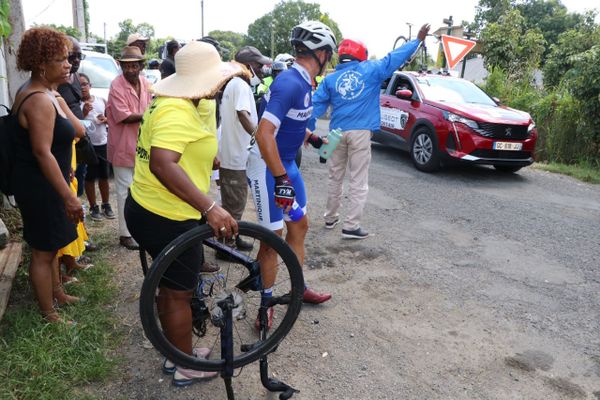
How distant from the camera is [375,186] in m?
7.41

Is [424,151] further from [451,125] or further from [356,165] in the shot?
[356,165]

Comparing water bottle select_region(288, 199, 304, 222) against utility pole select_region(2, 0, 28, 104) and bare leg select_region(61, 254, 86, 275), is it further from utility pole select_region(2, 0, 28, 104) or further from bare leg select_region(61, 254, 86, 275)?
utility pole select_region(2, 0, 28, 104)

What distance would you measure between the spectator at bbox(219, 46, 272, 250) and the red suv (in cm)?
457

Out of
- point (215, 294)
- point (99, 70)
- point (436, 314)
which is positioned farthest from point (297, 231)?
point (99, 70)

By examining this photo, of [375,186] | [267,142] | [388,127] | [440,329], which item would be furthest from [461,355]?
[388,127]

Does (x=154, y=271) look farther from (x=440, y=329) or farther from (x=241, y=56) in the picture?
(x=241, y=56)

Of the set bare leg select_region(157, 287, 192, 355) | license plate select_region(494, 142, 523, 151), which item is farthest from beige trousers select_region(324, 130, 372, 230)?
license plate select_region(494, 142, 523, 151)

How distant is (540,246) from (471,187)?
248 centimetres

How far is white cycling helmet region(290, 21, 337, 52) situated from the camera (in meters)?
2.98

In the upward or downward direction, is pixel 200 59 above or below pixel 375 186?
above

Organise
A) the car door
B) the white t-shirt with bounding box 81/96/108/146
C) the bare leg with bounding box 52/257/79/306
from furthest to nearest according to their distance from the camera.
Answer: the car door → the white t-shirt with bounding box 81/96/108/146 → the bare leg with bounding box 52/257/79/306

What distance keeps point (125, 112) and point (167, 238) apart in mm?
2247

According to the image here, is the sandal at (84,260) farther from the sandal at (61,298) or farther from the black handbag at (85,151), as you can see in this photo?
the black handbag at (85,151)

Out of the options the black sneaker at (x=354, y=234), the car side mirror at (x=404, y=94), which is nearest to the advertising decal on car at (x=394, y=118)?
the car side mirror at (x=404, y=94)
